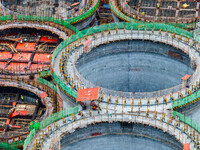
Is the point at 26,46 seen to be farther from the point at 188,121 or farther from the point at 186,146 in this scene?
the point at 186,146

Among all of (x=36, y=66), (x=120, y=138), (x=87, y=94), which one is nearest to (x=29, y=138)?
(x=87, y=94)

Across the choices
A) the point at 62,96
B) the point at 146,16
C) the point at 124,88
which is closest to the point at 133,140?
the point at 62,96

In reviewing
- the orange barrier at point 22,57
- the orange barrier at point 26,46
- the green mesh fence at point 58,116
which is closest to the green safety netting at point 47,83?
the orange barrier at point 22,57

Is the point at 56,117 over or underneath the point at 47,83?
underneath

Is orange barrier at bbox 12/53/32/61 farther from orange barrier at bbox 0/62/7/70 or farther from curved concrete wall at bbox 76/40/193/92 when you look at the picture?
curved concrete wall at bbox 76/40/193/92

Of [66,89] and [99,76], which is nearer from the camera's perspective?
[66,89]

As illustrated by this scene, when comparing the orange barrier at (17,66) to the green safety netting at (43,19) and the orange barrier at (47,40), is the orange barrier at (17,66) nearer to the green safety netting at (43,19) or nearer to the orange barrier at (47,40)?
the orange barrier at (47,40)

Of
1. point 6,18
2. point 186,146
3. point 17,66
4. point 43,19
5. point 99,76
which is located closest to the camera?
point 186,146
